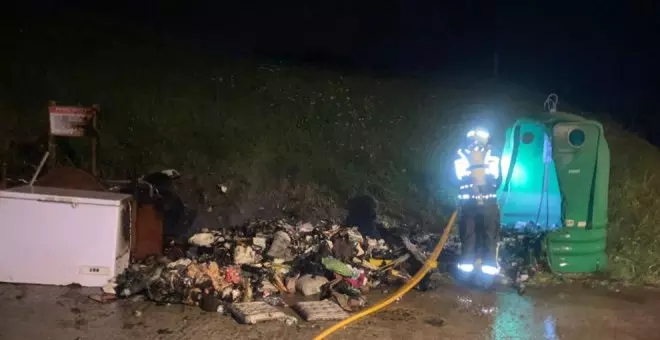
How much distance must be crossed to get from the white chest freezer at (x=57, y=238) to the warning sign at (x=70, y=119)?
73.7 inches

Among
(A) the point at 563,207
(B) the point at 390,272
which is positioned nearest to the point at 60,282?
(B) the point at 390,272

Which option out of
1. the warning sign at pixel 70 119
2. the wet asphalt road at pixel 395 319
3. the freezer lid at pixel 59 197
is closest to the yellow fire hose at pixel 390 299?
the wet asphalt road at pixel 395 319

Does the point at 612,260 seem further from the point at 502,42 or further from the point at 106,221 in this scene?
the point at 502,42

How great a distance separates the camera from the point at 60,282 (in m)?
6.66

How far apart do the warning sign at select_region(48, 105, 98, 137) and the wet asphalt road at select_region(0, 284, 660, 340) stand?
251 cm

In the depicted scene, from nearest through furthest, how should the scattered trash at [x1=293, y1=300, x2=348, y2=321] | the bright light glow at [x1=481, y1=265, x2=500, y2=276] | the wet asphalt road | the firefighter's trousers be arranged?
the wet asphalt road, the scattered trash at [x1=293, y1=300, x2=348, y2=321], the bright light glow at [x1=481, y1=265, x2=500, y2=276], the firefighter's trousers

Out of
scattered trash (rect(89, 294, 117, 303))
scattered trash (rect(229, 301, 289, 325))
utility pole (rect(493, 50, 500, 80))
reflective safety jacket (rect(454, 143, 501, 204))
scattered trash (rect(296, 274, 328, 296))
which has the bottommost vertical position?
scattered trash (rect(89, 294, 117, 303))

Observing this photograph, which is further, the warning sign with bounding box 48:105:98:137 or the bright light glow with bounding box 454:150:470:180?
the warning sign with bounding box 48:105:98:137

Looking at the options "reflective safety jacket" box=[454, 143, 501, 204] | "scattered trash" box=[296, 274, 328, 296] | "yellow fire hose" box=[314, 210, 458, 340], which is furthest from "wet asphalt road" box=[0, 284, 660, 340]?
"reflective safety jacket" box=[454, 143, 501, 204]

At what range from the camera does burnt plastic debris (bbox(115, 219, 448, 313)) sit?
20.9 ft

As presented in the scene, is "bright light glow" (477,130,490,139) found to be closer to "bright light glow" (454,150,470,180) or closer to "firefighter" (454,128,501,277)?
"firefighter" (454,128,501,277)

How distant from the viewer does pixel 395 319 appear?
19.8 ft

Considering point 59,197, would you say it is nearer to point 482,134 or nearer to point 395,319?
point 395,319

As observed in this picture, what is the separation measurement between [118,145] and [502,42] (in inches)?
395
